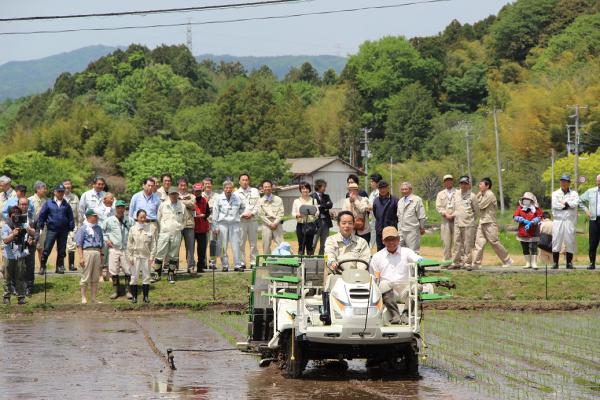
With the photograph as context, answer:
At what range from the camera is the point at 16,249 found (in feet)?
71.5

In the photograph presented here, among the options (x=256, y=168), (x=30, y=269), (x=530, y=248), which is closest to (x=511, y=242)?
(x=530, y=248)

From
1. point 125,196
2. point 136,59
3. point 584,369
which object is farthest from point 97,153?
point 584,369

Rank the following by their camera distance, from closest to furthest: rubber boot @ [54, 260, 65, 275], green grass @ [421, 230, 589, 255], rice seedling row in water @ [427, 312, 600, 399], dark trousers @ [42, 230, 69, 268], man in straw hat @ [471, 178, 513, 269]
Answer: rice seedling row in water @ [427, 312, 600, 399] < dark trousers @ [42, 230, 69, 268] < rubber boot @ [54, 260, 65, 275] < man in straw hat @ [471, 178, 513, 269] < green grass @ [421, 230, 589, 255]

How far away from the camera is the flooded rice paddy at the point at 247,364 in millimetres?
12305

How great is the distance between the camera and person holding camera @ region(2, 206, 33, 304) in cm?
2166

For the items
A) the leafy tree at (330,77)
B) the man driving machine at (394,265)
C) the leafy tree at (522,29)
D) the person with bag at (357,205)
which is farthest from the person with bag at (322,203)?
the leafy tree at (330,77)

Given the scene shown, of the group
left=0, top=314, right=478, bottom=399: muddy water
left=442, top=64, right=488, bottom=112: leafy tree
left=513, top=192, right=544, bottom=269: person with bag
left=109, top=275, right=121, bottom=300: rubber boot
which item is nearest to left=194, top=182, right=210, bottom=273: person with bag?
left=109, top=275, right=121, bottom=300: rubber boot

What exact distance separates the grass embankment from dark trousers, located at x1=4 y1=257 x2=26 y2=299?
0.29 m

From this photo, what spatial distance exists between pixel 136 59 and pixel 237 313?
160492 millimetres

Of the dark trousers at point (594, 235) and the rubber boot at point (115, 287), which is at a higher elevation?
the dark trousers at point (594, 235)

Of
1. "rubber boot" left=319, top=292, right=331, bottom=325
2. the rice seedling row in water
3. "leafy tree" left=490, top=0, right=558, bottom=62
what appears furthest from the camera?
"leafy tree" left=490, top=0, right=558, bottom=62

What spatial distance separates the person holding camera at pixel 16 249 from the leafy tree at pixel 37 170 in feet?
216

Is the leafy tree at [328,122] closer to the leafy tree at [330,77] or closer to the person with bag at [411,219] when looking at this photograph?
the leafy tree at [330,77]

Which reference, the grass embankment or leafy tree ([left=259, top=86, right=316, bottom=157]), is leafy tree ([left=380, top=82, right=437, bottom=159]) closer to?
leafy tree ([left=259, top=86, right=316, bottom=157])
